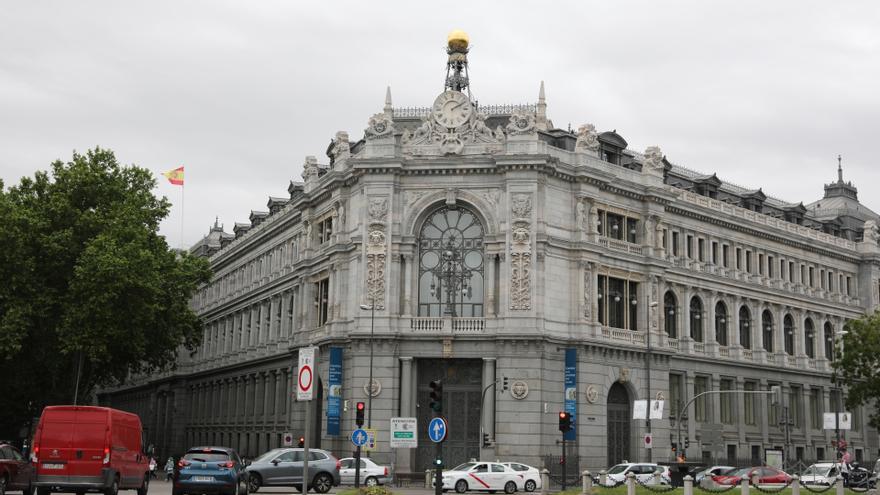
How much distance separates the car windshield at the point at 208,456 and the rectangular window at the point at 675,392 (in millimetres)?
40174

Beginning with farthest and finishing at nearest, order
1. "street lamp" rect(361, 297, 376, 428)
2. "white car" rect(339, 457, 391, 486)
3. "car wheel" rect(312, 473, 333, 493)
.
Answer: "street lamp" rect(361, 297, 376, 428)
"white car" rect(339, 457, 391, 486)
"car wheel" rect(312, 473, 333, 493)

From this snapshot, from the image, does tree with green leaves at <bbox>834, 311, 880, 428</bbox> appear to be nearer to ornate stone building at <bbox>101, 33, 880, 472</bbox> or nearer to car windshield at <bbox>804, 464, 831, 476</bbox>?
ornate stone building at <bbox>101, 33, 880, 472</bbox>

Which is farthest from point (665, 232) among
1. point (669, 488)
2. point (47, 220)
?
point (47, 220)

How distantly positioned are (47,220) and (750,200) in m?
49.0

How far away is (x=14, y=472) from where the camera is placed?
3294cm

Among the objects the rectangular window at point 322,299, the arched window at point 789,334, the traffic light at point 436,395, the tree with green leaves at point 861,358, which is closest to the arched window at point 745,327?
the arched window at point 789,334

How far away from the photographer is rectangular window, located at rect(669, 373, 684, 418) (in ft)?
222

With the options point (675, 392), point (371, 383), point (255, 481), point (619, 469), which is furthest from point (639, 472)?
point (255, 481)

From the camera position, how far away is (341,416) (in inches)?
2333

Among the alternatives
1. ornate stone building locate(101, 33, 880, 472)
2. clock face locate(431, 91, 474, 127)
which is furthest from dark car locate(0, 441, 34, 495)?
clock face locate(431, 91, 474, 127)

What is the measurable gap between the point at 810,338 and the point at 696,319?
15559 mm

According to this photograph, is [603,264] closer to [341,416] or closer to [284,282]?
[341,416]

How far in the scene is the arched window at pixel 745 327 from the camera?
247 ft

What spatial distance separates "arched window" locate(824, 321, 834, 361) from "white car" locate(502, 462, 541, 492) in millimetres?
41860
